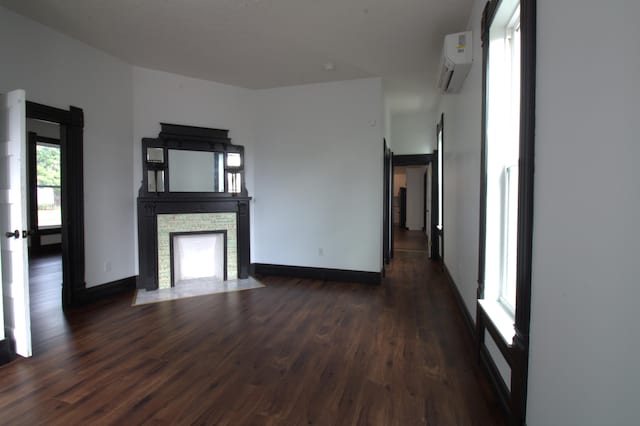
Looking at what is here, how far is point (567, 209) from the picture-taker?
1186 millimetres

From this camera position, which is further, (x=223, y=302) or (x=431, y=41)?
(x=223, y=302)

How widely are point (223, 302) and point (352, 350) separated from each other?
1905mm

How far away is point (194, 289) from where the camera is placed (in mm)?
4363

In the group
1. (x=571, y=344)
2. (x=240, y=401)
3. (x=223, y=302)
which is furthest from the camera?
(x=223, y=302)

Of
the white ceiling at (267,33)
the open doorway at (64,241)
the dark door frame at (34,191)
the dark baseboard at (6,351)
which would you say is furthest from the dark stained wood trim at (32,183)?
the dark baseboard at (6,351)

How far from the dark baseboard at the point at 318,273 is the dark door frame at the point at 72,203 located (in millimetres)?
2350

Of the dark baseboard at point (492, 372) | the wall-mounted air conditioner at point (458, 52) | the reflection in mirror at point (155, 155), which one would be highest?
the wall-mounted air conditioner at point (458, 52)

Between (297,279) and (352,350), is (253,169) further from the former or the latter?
(352,350)

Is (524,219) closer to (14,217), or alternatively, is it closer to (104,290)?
(14,217)

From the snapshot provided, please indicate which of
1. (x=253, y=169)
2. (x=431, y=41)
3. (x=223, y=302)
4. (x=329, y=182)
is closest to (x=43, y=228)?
(x=253, y=169)

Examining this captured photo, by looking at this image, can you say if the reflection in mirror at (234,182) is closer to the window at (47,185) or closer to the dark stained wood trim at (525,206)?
the dark stained wood trim at (525,206)

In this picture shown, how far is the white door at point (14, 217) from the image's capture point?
2.43 metres

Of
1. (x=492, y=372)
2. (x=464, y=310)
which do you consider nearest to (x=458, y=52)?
(x=464, y=310)

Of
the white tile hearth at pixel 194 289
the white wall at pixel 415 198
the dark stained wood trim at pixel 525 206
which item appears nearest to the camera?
the dark stained wood trim at pixel 525 206
